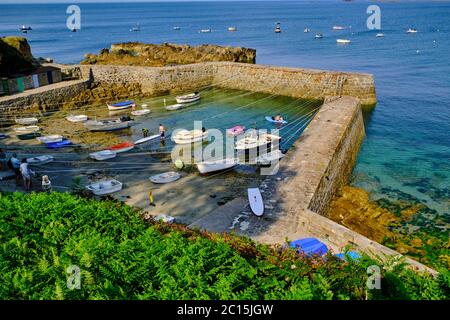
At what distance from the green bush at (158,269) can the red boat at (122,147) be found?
55.3 feet

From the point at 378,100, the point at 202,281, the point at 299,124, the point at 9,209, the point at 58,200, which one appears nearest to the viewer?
the point at 202,281

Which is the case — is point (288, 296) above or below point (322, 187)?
above

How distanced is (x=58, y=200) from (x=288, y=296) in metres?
6.25

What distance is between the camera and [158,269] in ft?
21.0

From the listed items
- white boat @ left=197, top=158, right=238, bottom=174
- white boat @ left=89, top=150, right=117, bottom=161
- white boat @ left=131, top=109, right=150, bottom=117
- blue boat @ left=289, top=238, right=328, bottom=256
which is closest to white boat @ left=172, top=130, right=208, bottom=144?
white boat @ left=89, top=150, right=117, bottom=161

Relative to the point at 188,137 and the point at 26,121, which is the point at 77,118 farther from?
the point at 188,137

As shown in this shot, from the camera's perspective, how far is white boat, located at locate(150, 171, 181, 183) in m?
20.5

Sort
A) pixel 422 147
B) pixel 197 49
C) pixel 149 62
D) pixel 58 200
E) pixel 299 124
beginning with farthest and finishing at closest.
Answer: pixel 197 49 < pixel 149 62 < pixel 299 124 < pixel 422 147 < pixel 58 200

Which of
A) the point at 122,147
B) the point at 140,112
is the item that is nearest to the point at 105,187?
the point at 122,147

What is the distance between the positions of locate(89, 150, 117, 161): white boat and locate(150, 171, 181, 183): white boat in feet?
15.2

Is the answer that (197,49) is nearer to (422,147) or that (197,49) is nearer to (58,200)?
(422,147)

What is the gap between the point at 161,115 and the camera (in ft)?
111
